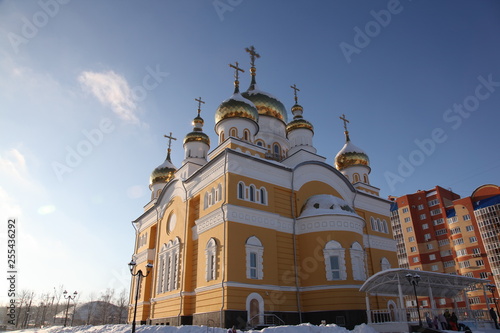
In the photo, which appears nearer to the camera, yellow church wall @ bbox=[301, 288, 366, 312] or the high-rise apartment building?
yellow church wall @ bbox=[301, 288, 366, 312]

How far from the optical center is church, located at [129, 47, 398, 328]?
1481 centimetres

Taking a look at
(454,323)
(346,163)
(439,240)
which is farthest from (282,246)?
(439,240)

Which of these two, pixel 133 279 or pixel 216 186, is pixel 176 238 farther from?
pixel 133 279

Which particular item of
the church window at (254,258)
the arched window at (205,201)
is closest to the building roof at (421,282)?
the church window at (254,258)

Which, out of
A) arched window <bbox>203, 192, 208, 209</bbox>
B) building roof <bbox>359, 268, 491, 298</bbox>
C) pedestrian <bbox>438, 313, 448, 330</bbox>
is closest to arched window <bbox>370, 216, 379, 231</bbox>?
building roof <bbox>359, 268, 491, 298</bbox>

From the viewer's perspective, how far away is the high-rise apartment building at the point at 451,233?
36.9 m

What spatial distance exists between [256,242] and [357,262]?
190 inches

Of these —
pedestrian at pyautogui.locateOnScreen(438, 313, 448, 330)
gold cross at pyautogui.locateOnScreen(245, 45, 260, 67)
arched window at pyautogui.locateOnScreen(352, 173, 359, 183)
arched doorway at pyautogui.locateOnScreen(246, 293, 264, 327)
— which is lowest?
pedestrian at pyautogui.locateOnScreen(438, 313, 448, 330)

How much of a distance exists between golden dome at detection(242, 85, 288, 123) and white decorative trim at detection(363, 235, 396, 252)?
10.2 m

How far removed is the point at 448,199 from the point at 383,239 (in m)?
30.6

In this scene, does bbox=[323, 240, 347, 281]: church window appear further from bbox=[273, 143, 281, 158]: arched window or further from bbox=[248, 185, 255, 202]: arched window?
bbox=[273, 143, 281, 158]: arched window

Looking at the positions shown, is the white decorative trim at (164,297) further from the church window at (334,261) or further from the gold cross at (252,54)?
the gold cross at (252,54)

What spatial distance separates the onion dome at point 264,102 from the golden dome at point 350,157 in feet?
15.6

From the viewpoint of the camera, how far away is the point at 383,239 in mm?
21141
